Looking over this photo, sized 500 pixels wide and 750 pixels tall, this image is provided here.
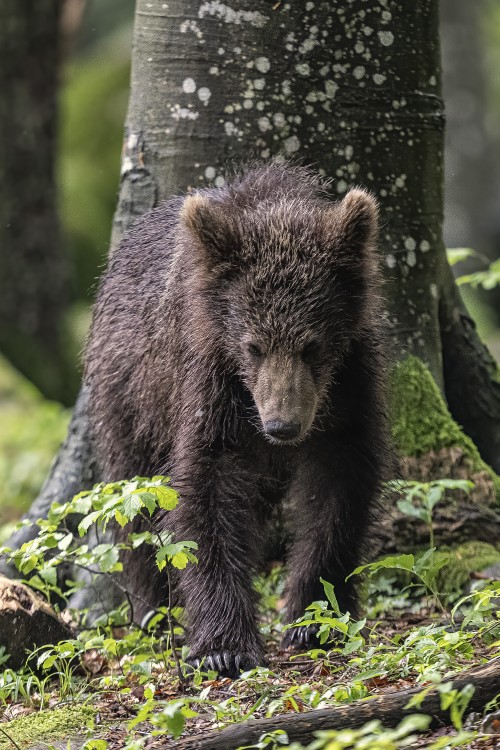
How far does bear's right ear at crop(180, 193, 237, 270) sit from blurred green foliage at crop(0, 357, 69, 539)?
4.56 meters

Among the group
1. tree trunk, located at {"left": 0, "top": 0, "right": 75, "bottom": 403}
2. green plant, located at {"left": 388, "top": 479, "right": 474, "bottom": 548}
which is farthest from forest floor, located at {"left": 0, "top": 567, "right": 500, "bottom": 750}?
tree trunk, located at {"left": 0, "top": 0, "right": 75, "bottom": 403}

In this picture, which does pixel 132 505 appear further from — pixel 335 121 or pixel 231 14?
pixel 231 14

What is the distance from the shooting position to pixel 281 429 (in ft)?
14.2

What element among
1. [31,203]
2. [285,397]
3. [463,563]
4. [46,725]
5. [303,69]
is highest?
[31,203]

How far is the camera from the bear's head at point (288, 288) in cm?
450

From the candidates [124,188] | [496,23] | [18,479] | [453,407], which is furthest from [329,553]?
[496,23]

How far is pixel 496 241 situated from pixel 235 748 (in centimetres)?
1735

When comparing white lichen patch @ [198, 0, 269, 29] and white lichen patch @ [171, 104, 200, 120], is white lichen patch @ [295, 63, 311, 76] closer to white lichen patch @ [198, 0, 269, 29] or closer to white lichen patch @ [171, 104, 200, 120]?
white lichen patch @ [198, 0, 269, 29]

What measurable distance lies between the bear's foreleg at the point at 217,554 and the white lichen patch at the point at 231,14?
2197mm

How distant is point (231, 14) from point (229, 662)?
3104mm

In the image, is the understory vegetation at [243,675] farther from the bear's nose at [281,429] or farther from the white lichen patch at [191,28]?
the white lichen patch at [191,28]

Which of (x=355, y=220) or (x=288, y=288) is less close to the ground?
(x=355, y=220)

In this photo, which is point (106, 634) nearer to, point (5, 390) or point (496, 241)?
point (5, 390)

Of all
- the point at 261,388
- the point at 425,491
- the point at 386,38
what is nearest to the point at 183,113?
the point at 386,38
